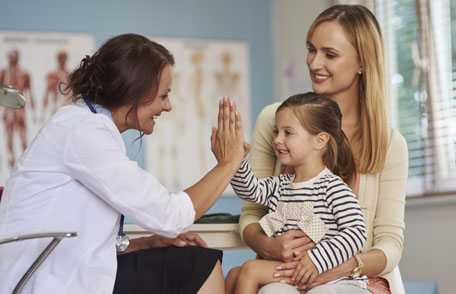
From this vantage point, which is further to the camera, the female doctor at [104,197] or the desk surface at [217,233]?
the desk surface at [217,233]

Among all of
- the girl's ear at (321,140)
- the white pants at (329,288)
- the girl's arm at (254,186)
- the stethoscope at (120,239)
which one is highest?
the girl's ear at (321,140)

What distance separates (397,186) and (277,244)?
381 mm

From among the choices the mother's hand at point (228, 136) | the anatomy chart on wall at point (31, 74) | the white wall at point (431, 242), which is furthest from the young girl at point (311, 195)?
the anatomy chart on wall at point (31, 74)

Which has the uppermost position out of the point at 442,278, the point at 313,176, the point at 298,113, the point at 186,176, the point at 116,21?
the point at 116,21

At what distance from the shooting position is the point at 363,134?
7.06ft

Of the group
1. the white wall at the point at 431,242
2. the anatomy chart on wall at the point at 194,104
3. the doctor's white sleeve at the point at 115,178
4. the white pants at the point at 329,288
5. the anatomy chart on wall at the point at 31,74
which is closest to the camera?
the doctor's white sleeve at the point at 115,178

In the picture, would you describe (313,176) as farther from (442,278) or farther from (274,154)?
(442,278)

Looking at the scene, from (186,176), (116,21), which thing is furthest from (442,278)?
(116,21)

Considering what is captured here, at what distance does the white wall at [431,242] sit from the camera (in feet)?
12.0

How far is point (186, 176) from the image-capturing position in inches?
189

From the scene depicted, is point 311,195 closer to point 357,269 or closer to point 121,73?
point 357,269

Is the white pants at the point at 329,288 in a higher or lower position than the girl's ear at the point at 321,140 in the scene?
lower

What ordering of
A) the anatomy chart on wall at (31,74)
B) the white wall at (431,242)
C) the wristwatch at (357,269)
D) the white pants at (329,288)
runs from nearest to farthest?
1. the white pants at (329,288)
2. the wristwatch at (357,269)
3. the white wall at (431,242)
4. the anatomy chart on wall at (31,74)

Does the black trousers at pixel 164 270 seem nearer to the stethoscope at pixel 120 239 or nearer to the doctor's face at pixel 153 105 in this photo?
the stethoscope at pixel 120 239
